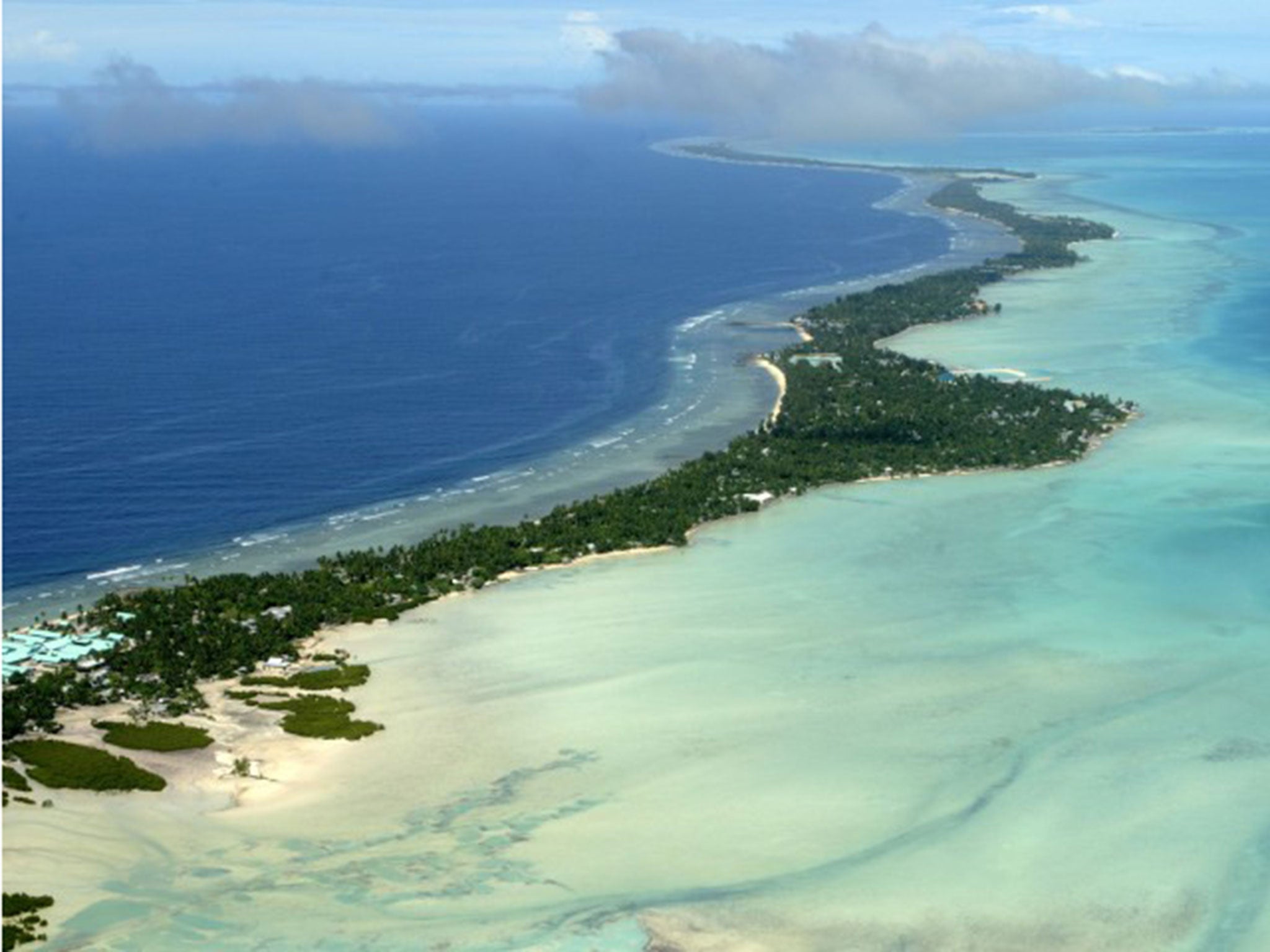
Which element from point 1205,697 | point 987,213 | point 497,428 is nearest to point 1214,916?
point 1205,697

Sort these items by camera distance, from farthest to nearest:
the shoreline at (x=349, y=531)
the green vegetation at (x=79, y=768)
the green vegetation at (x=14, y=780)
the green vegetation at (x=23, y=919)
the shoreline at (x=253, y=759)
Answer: the shoreline at (x=349, y=531), the shoreline at (x=253, y=759), the green vegetation at (x=79, y=768), the green vegetation at (x=14, y=780), the green vegetation at (x=23, y=919)

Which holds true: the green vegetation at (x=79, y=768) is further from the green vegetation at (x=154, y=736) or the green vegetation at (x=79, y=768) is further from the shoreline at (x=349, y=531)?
the shoreline at (x=349, y=531)

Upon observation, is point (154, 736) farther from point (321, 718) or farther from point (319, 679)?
point (319, 679)

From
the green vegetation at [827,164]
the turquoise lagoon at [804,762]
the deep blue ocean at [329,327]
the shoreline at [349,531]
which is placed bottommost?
the turquoise lagoon at [804,762]

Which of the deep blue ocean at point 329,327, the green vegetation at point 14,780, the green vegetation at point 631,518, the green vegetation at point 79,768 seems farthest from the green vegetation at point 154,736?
the deep blue ocean at point 329,327

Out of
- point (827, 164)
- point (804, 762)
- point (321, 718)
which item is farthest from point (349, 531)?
point (827, 164)

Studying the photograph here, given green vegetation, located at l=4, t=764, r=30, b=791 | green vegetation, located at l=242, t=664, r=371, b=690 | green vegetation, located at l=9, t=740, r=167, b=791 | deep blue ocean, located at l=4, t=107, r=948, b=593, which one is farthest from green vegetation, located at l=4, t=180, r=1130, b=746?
deep blue ocean, located at l=4, t=107, r=948, b=593

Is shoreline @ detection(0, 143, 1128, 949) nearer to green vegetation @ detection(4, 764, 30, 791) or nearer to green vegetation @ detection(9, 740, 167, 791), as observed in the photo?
green vegetation @ detection(9, 740, 167, 791)
